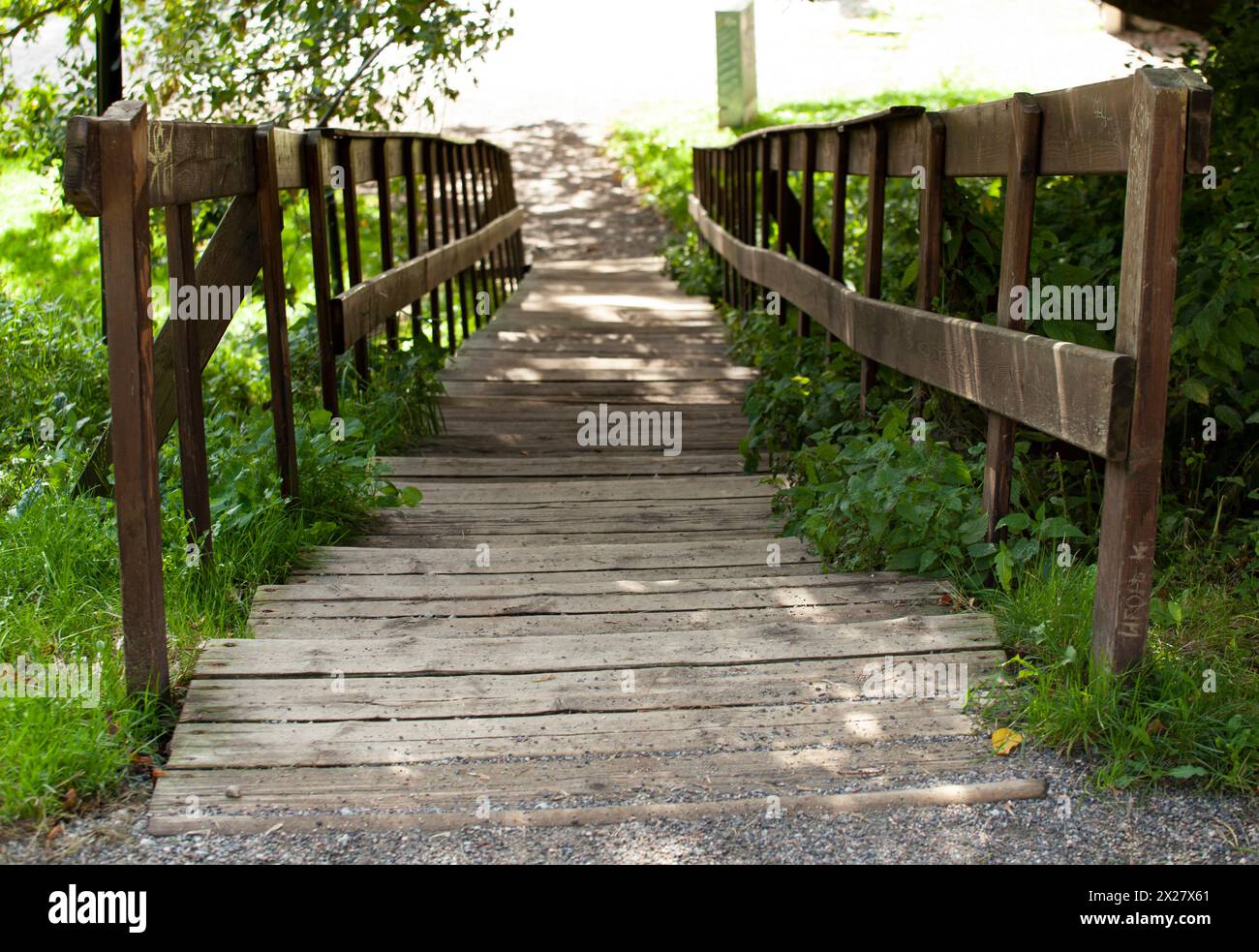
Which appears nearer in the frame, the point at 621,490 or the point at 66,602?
the point at 66,602

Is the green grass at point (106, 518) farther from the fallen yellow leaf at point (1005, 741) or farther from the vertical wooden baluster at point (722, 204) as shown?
the vertical wooden baluster at point (722, 204)

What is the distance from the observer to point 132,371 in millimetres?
2918

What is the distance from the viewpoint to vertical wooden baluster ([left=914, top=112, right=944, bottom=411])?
14.7 feet

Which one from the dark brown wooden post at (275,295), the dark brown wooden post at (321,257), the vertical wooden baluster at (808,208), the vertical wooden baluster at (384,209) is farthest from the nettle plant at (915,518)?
the vertical wooden baluster at (384,209)

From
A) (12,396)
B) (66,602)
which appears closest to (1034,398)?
(66,602)

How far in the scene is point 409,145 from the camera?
7.69 meters

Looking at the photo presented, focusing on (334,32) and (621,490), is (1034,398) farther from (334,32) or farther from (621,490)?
(334,32)

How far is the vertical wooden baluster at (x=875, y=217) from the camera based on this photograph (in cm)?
539

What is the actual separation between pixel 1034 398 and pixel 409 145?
520 centimetres

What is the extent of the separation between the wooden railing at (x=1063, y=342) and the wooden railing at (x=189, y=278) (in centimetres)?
222

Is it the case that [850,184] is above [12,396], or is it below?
above

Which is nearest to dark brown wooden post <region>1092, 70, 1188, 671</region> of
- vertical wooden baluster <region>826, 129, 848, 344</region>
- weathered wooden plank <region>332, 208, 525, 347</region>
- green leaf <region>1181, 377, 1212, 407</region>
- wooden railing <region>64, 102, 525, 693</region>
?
green leaf <region>1181, 377, 1212, 407</region>

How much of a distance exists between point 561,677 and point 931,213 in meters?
2.24

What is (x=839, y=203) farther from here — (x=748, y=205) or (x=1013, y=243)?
(x=748, y=205)
